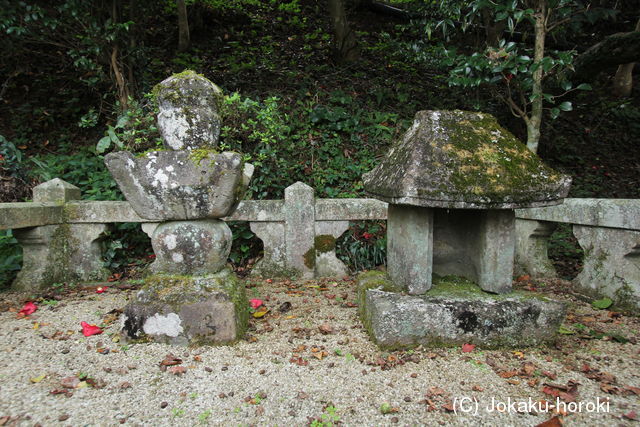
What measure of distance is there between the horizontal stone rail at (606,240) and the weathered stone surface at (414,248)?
2.01 metres

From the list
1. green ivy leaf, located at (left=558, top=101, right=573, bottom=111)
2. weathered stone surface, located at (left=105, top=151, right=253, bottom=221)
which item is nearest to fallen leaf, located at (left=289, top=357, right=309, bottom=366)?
weathered stone surface, located at (left=105, top=151, right=253, bottom=221)

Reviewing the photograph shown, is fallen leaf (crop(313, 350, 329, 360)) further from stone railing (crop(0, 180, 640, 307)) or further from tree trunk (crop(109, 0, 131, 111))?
tree trunk (crop(109, 0, 131, 111))

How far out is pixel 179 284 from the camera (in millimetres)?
2955

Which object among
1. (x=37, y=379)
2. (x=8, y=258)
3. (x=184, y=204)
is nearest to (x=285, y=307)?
(x=184, y=204)

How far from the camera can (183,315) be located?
2875 millimetres

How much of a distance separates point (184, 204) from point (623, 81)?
1061 centimetres

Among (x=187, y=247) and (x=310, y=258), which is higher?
(x=187, y=247)

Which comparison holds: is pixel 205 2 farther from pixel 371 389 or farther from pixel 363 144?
pixel 371 389

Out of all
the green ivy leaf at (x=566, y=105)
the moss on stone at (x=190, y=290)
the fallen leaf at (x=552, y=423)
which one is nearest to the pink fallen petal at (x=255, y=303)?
the moss on stone at (x=190, y=290)

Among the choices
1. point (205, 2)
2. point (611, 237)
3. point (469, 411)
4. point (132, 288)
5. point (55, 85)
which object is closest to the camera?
point (469, 411)

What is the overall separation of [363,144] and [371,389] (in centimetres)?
464

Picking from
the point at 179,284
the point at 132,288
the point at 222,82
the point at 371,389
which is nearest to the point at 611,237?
the point at 371,389

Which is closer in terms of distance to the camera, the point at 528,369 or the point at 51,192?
the point at 528,369

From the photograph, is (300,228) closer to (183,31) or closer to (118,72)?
(118,72)
